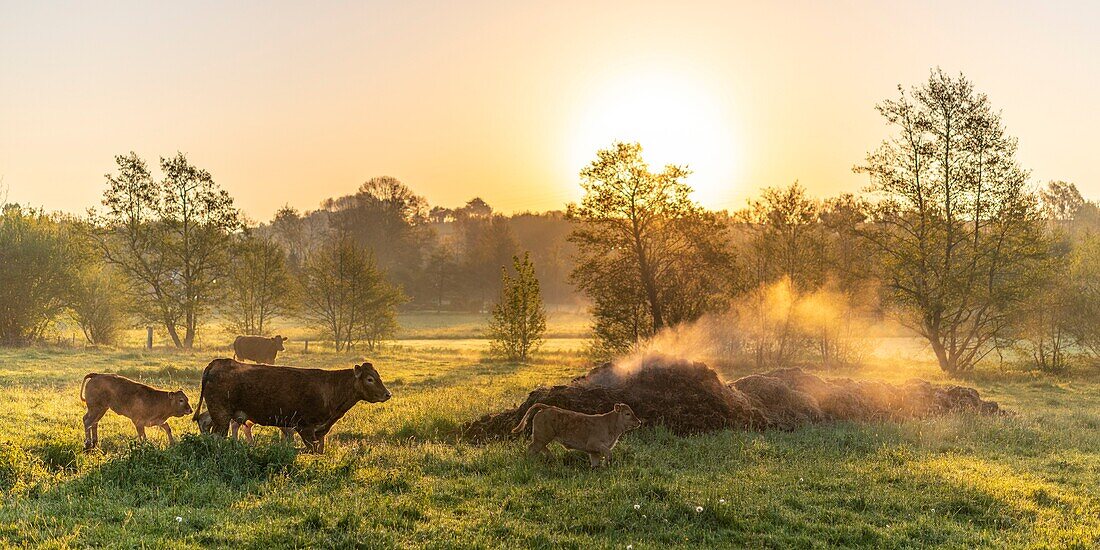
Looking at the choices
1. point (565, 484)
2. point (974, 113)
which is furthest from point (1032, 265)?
point (565, 484)

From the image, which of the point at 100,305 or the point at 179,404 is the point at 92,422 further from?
the point at 100,305

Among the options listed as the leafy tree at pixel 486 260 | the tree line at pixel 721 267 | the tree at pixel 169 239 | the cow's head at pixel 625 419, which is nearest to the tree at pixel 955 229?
the tree line at pixel 721 267

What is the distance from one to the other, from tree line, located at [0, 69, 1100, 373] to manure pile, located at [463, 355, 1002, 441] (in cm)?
2021

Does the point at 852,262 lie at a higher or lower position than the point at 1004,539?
higher

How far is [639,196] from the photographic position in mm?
40156

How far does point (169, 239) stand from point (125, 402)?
41592 millimetres

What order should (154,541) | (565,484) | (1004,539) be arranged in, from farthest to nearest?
(565,484) < (1004,539) < (154,541)

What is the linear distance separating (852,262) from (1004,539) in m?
38.9

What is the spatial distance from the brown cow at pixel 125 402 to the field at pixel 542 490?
48 centimetres

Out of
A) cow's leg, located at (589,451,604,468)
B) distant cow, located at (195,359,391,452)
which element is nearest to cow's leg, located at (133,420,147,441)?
distant cow, located at (195,359,391,452)

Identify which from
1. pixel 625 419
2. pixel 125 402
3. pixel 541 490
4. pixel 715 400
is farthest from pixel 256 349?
pixel 541 490

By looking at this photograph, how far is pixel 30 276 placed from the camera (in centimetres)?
4194

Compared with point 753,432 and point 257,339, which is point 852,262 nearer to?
point 753,432

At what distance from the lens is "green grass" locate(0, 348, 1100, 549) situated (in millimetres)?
7953
